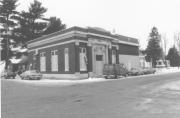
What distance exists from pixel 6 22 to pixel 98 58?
3064cm

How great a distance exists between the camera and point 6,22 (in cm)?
5394

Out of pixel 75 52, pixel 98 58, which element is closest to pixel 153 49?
pixel 98 58

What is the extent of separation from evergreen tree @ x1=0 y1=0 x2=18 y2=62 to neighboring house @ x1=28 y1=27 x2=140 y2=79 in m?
16.8

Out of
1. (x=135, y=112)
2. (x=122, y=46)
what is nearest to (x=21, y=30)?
(x=122, y=46)

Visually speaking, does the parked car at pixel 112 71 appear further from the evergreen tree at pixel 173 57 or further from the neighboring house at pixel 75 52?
the evergreen tree at pixel 173 57

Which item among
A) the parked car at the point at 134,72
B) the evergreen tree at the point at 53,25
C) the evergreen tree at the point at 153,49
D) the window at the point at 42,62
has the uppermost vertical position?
the evergreen tree at the point at 53,25

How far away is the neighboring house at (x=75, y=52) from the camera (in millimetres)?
30984

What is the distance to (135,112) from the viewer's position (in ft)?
25.1

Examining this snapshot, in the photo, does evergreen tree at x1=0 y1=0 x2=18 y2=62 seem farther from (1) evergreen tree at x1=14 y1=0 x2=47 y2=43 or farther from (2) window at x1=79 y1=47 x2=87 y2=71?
(2) window at x1=79 y1=47 x2=87 y2=71

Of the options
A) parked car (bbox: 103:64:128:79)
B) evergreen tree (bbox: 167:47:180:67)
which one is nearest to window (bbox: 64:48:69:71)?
parked car (bbox: 103:64:128:79)

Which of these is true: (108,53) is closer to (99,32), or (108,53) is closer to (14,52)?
(99,32)

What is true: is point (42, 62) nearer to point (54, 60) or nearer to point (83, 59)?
point (54, 60)

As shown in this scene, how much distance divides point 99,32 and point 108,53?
4.06 m

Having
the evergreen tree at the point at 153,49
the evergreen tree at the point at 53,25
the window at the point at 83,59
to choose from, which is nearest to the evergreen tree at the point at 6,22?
the evergreen tree at the point at 53,25
